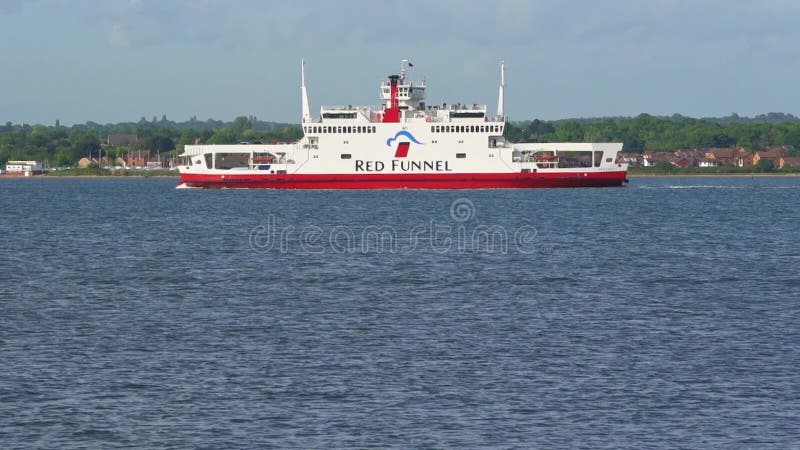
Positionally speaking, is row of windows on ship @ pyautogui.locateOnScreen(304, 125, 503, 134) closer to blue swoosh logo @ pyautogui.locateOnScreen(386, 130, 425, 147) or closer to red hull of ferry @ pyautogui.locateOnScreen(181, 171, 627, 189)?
blue swoosh logo @ pyautogui.locateOnScreen(386, 130, 425, 147)

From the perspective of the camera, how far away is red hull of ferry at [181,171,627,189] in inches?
4031

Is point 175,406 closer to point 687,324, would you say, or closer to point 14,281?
point 687,324

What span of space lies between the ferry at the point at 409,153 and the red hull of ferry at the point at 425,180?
0.08 meters

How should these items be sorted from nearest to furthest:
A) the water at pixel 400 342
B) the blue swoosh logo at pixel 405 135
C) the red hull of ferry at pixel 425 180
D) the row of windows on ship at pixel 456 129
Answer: the water at pixel 400 342
the row of windows on ship at pixel 456 129
the blue swoosh logo at pixel 405 135
the red hull of ferry at pixel 425 180

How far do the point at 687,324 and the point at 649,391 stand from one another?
7.67m

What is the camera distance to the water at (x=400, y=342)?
2000 cm

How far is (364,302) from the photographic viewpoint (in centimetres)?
3366

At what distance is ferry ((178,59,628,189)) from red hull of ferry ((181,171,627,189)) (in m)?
0.08

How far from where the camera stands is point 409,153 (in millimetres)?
102312

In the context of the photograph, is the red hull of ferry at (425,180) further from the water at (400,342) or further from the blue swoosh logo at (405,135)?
the water at (400,342)

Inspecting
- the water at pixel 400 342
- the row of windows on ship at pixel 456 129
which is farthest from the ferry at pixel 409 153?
the water at pixel 400 342

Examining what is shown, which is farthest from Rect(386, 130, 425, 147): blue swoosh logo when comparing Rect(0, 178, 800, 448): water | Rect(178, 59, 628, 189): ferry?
Rect(0, 178, 800, 448): water

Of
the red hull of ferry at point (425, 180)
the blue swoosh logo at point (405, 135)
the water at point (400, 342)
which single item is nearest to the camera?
the water at point (400, 342)

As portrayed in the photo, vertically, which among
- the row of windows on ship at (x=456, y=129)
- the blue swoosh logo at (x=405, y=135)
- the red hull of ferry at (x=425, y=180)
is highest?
the row of windows on ship at (x=456, y=129)
